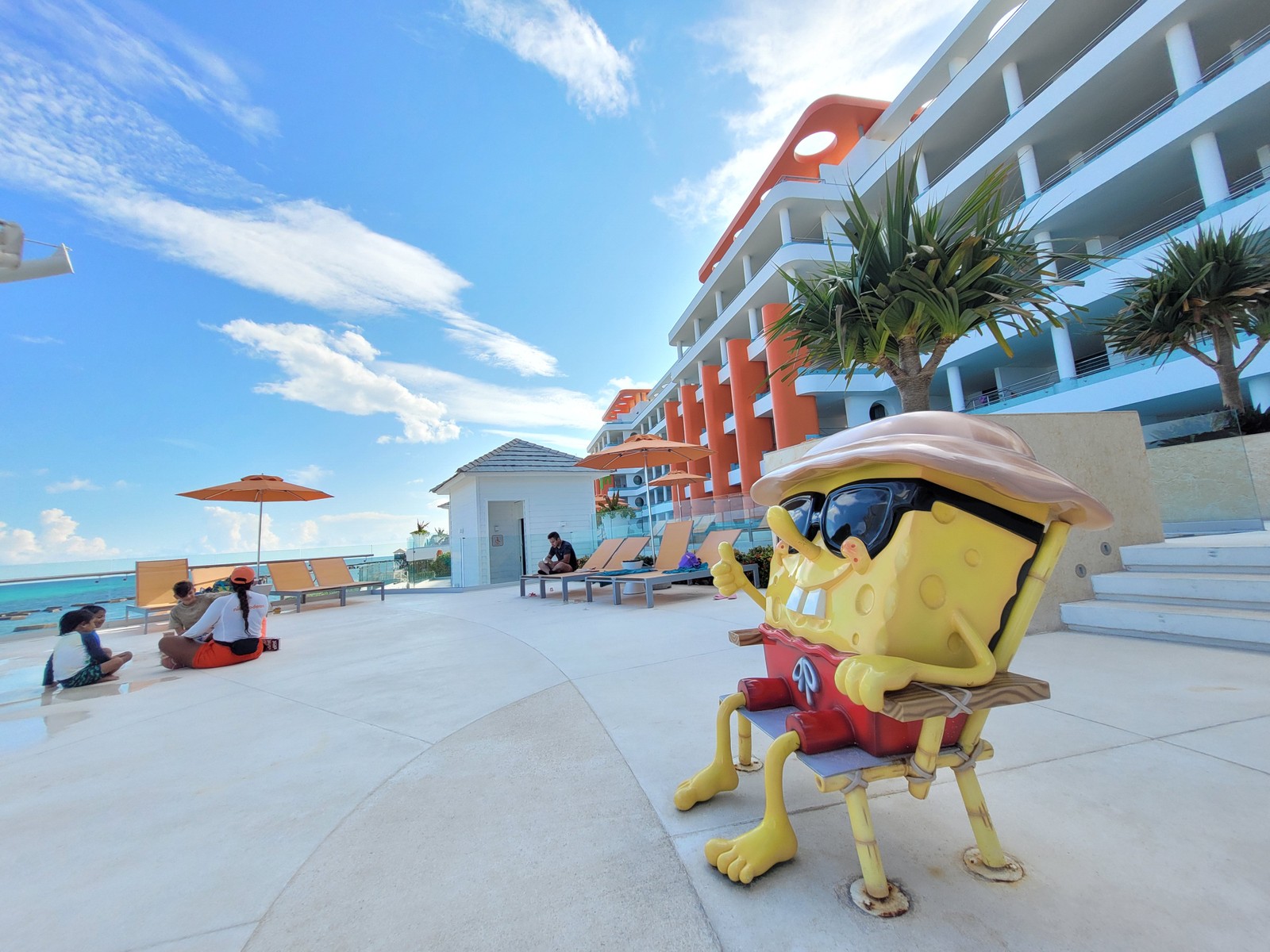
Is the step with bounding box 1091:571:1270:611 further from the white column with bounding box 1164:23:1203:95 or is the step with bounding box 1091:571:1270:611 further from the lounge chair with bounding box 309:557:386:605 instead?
the white column with bounding box 1164:23:1203:95

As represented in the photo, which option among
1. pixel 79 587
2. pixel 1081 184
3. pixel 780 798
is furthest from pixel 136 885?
pixel 1081 184

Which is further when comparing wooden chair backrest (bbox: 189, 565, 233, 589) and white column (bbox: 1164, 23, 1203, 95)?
white column (bbox: 1164, 23, 1203, 95)

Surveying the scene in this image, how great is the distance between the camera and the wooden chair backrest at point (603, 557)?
33.2 feet

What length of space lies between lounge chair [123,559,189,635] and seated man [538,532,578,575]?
6.60m

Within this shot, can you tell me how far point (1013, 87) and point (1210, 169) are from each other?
6.78 meters

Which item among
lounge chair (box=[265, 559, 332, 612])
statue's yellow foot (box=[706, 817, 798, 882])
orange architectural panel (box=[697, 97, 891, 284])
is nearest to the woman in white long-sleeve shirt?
lounge chair (box=[265, 559, 332, 612])

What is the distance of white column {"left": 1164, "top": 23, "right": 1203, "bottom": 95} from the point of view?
11602 mm

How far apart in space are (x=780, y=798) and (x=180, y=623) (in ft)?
24.6

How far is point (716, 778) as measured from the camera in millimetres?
1947

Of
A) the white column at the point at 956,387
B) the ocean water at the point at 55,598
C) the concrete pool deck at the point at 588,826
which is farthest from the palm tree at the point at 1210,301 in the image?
the ocean water at the point at 55,598

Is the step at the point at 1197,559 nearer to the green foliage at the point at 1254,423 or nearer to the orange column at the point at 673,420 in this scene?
the green foliage at the point at 1254,423

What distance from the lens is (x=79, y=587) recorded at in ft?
41.6

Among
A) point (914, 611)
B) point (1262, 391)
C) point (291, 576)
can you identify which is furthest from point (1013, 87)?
point (291, 576)

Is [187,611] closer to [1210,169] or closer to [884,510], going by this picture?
[884,510]
